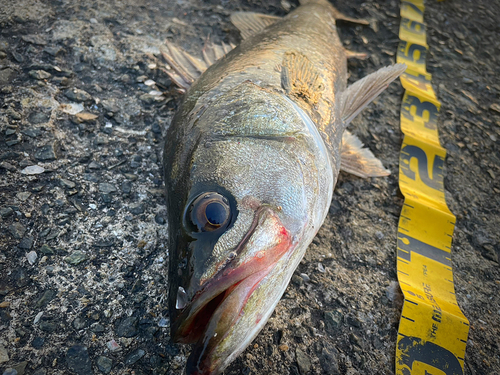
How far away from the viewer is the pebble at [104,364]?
65.2 inches

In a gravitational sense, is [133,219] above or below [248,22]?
below

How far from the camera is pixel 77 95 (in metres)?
2.73

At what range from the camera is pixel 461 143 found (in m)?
3.21

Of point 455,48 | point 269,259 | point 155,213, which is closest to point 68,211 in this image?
point 155,213

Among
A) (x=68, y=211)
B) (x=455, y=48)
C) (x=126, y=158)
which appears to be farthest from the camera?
(x=455, y=48)

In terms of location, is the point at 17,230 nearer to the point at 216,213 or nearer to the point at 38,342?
the point at 38,342

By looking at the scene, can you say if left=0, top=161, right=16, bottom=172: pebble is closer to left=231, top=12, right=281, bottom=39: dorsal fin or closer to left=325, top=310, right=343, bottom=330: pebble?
left=325, top=310, right=343, bottom=330: pebble

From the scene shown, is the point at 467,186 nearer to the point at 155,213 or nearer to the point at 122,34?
the point at 155,213

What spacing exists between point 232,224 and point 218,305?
13.1 inches

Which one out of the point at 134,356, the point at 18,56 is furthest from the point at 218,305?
the point at 18,56

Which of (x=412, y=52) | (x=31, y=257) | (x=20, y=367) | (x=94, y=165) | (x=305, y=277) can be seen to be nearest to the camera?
(x=20, y=367)

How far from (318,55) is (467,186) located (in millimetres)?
1718

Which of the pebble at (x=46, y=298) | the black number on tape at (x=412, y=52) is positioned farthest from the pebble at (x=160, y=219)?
the black number on tape at (x=412, y=52)

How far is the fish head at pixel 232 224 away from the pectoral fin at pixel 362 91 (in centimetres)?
92
